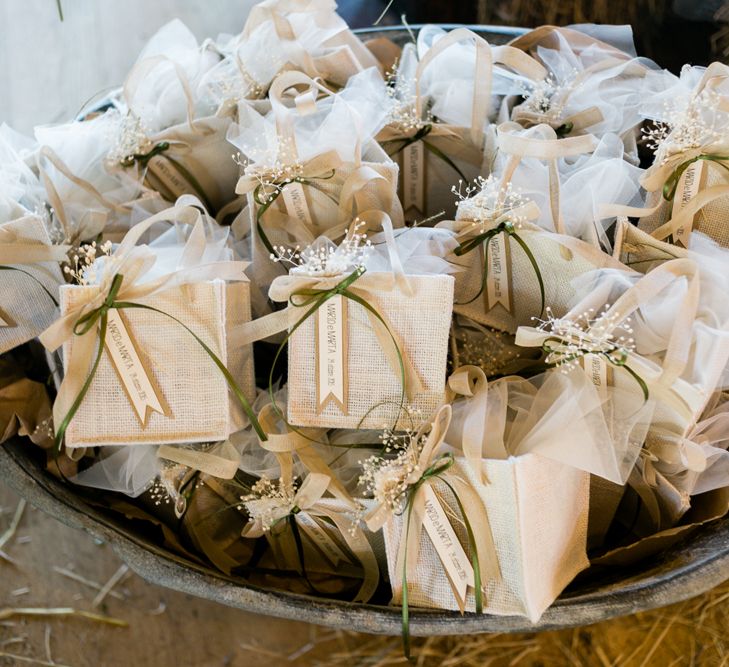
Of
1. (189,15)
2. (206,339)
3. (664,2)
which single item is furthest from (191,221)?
(189,15)

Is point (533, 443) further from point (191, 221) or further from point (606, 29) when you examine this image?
point (606, 29)

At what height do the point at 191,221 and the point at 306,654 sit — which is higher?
the point at 191,221

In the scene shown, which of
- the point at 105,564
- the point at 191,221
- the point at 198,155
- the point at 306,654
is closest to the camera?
the point at 191,221

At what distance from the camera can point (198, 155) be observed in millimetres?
1193

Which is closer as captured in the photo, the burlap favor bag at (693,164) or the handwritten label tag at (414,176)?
the burlap favor bag at (693,164)

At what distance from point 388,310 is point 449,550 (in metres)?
Result: 0.29

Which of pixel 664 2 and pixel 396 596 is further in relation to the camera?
pixel 664 2

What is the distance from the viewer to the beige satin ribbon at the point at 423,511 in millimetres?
868

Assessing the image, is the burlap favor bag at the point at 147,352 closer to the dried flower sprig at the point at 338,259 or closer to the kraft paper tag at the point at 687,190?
the dried flower sprig at the point at 338,259

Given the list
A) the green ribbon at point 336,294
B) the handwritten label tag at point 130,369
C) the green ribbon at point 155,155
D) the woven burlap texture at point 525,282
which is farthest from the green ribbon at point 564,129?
the handwritten label tag at point 130,369

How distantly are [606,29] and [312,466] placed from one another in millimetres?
837

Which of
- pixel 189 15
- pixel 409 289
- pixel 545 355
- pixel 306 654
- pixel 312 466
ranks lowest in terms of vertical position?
pixel 306 654

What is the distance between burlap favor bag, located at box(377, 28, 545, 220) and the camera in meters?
1.13

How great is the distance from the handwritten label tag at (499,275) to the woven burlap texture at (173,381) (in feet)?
1.10
